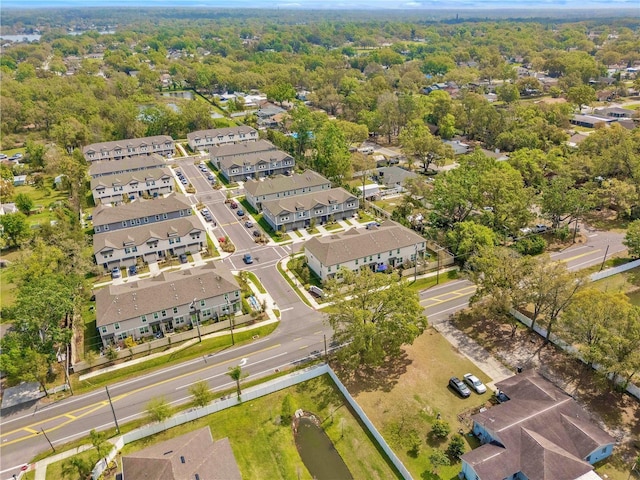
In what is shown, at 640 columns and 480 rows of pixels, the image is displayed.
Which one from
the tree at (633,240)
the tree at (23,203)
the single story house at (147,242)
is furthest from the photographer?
the tree at (23,203)

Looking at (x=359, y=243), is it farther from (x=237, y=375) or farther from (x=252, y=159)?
(x=252, y=159)

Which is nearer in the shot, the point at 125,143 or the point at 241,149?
the point at 241,149

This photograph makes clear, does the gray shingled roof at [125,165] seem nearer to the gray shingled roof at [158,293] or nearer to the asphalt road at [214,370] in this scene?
the asphalt road at [214,370]

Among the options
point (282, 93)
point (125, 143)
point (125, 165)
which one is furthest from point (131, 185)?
point (282, 93)

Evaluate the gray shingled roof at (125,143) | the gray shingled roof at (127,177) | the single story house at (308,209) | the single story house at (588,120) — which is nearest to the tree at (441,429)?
the single story house at (308,209)

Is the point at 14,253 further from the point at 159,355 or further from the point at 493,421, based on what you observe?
the point at 493,421

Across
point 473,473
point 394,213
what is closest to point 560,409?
point 473,473

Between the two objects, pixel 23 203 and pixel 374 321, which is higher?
pixel 374 321
